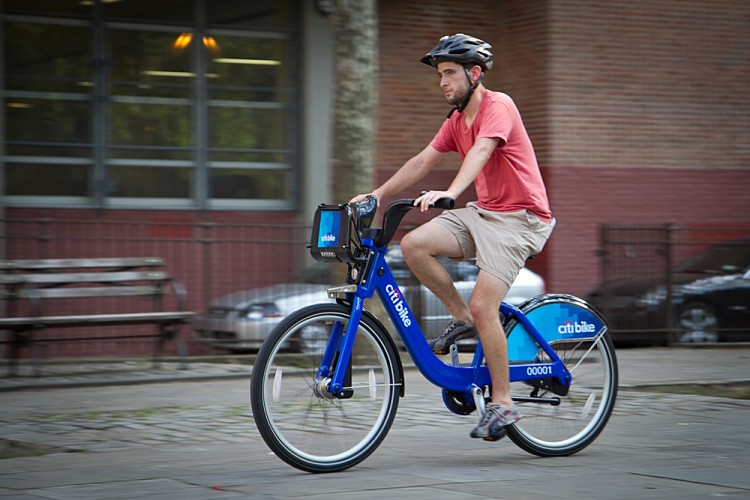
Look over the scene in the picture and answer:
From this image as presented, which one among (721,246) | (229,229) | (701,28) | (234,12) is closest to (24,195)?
(229,229)

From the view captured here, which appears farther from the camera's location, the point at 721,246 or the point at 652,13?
the point at 652,13

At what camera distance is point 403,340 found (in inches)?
236

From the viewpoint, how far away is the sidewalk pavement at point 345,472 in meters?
5.36

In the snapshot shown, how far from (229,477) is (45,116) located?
33.5 ft

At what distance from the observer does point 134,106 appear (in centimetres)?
1553

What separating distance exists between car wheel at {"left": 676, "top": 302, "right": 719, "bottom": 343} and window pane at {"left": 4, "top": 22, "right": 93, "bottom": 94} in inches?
301

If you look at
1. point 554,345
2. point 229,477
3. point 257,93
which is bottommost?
point 229,477

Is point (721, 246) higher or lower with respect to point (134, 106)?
lower

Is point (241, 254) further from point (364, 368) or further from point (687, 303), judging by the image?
point (364, 368)

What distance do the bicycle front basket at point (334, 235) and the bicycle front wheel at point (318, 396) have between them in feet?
0.79

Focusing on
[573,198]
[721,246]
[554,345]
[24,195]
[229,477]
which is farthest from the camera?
[573,198]

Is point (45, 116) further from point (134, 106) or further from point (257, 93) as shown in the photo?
point (257, 93)

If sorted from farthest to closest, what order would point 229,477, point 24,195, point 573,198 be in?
point 573,198, point 24,195, point 229,477

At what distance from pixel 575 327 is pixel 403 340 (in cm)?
104
